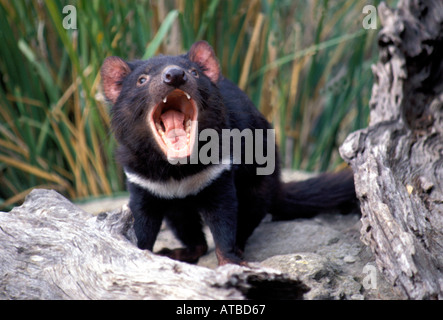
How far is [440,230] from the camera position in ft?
7.09

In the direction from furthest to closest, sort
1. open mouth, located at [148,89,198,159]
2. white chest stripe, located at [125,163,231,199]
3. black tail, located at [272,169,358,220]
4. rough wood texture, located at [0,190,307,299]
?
black tail, located at [272,169,358,220] < white chest stripe, located at [125,163,231,199] < open mouth, located at [148,89,198,159] < rough wood texture, located at [0,190,307,299]

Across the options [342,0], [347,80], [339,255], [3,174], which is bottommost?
[3,174]

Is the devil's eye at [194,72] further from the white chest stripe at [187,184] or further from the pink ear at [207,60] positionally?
the white chest stripe at [187,184]

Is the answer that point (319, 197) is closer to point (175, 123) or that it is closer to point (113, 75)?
point (175, 123)

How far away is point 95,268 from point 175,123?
88cm

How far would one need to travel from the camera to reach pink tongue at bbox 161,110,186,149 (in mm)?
2486

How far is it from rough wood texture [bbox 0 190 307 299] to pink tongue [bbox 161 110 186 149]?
0.43m

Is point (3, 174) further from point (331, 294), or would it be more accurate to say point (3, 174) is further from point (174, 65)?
point (331, 294)

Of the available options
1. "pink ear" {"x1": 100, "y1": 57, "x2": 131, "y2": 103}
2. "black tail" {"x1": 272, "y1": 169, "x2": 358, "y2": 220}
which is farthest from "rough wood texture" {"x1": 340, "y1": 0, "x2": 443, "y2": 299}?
"pink ear" {"x1": 100, "y1": 57, "x2": 131, "y2": 103}

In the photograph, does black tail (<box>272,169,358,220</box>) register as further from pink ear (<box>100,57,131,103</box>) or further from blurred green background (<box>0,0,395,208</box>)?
pink ear (<box>100,57,131,103</box>)

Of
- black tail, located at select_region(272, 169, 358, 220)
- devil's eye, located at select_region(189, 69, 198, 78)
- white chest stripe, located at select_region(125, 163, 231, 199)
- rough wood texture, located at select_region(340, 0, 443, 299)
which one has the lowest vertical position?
black tail, located at select_region(272, 169, 358, 220)

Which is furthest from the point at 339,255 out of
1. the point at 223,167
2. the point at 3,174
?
the point at 3,174

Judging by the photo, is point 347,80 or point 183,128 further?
point 347,80

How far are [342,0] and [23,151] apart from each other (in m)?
2.76
